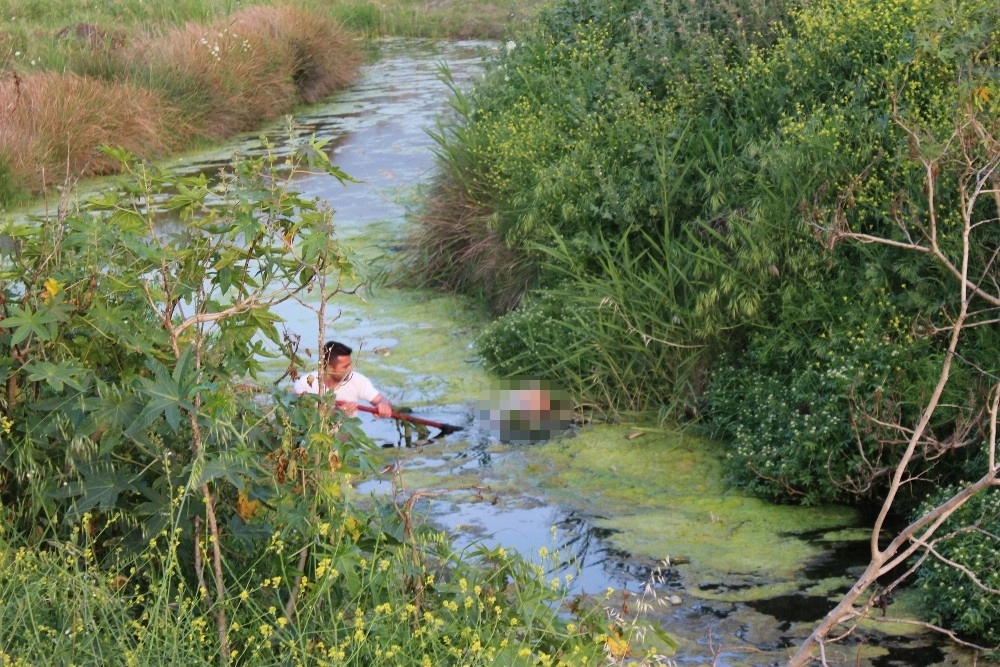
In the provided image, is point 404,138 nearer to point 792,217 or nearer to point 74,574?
point 792,217

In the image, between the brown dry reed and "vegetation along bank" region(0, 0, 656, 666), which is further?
the brown dry reed

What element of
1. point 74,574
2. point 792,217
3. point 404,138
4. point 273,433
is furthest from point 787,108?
point 404,138

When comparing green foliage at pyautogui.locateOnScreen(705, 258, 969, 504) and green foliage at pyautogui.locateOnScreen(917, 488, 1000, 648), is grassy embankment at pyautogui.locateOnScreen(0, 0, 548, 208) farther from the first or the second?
green foliage at pyautogui.locateOnScreen(917, 488, 1000, 648)

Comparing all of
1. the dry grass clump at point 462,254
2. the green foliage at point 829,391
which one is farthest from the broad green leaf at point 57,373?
the dry grass clump at point 462,254

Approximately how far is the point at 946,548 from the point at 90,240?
11.1 feet

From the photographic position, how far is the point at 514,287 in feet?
Answer: 26.7

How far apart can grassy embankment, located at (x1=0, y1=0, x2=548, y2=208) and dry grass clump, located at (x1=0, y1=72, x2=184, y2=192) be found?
0.01m

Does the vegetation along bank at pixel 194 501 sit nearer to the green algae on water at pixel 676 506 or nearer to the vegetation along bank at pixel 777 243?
the green algae on water at pixel 676 506

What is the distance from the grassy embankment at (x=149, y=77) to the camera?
1159 centimetres

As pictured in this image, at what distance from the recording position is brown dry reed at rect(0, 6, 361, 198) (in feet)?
37.9

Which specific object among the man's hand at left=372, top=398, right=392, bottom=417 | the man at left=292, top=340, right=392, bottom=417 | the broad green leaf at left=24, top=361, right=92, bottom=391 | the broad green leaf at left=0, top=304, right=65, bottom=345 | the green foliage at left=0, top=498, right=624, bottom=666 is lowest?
the man's hand at left=372, top=398, right=392, bottom=417

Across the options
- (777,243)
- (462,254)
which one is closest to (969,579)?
(777,243)

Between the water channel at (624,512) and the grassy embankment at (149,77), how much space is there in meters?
2.75

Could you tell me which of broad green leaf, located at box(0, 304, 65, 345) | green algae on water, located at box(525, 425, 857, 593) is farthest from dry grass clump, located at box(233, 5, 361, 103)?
broad green leaf, located at box(0, 304, 65, 345)
